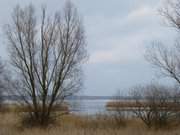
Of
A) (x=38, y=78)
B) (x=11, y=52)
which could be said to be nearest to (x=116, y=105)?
(x=38, y=78)

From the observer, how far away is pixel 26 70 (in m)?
24.5

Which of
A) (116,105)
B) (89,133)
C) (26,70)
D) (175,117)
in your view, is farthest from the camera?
(116,105)

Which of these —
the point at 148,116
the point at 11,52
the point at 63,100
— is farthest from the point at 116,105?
the point at 11,52

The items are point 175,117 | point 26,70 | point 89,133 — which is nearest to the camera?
point 89,133

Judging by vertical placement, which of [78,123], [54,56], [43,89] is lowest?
[78,123]

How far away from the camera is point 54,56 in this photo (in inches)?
979

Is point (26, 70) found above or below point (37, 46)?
below

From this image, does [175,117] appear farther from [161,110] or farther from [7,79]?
[7,79]

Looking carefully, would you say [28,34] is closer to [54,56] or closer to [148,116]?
[54,56]

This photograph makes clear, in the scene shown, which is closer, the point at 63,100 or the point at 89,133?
the point at 89,133

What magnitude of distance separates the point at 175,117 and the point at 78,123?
7.23m

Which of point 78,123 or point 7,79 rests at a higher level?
point 7,79

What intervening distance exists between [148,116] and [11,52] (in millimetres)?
10189

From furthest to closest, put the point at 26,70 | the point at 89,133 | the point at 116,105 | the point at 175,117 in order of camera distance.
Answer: the point at 116,105
the point at 175,117
the point at 26,70
the point at 89,133
